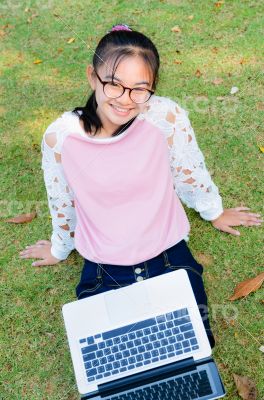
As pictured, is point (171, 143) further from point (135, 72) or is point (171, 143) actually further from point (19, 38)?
point (19, 38)

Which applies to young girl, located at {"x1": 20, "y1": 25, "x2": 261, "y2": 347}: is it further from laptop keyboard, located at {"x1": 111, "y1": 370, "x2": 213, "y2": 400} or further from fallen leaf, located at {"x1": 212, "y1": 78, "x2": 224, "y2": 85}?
fallen leaf, located at {"x1": 212, "y1": 78, "x2": 224, "y2": 85}

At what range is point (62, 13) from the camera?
419 cm

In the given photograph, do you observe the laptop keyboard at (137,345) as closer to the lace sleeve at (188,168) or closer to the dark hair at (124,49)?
the lace sleeve at (188,168)

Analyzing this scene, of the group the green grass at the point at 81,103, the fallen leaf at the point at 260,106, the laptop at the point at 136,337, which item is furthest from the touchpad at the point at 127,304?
the fallen leaf at the point at 260,106

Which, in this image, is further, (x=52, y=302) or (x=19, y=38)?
(x=19, y=38)

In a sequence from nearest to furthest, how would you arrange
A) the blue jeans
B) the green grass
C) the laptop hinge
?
1. the laptop hinge
2. the blue jeans
3. the green grass

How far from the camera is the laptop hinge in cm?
195

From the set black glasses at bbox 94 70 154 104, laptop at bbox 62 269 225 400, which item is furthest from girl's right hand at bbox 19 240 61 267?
black glasses at bbox 94 70 154 104

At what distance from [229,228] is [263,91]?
1168mm

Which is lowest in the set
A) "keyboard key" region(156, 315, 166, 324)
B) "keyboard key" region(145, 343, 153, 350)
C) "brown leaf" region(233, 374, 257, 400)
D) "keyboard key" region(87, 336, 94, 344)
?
"brown leaf" region(233, 374, 257, 400)

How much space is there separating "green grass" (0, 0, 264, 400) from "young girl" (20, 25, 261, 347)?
0.39 metres

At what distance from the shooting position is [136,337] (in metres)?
2.01

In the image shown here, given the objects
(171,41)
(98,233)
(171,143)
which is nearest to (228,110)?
(171,41)

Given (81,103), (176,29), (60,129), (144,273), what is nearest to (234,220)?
(144,273)
